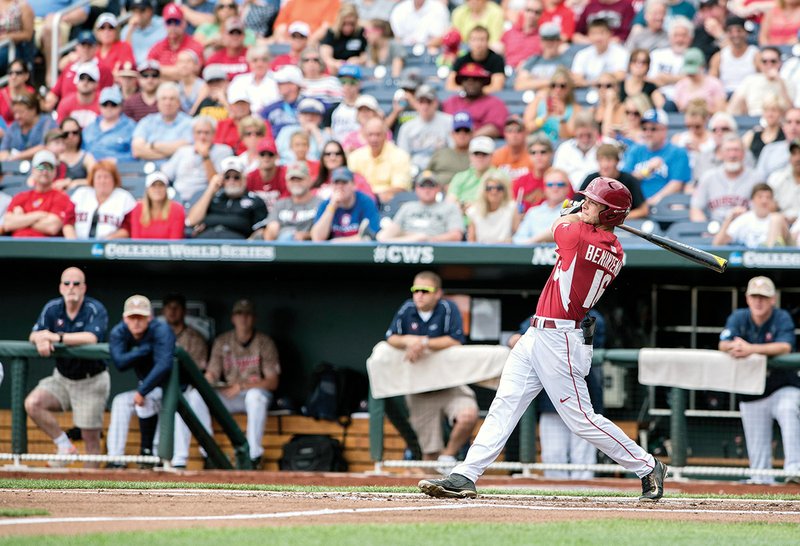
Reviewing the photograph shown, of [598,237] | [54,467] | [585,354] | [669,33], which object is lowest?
[54,467]

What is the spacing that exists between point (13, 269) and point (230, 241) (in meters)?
2.62

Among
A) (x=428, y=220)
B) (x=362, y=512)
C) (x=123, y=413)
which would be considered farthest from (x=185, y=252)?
(x=362, y=512)

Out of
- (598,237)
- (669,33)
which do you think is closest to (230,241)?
(598,237)

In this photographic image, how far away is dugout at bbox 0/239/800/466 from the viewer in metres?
10.6

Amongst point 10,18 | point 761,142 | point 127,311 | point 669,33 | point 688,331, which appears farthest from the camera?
point 10,18

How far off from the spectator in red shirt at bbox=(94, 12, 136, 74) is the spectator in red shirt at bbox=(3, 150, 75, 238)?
9.03 feet

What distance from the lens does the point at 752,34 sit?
14281mm

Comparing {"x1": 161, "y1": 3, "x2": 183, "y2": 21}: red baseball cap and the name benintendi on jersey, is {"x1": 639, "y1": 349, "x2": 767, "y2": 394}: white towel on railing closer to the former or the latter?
the name benintendi on jersey

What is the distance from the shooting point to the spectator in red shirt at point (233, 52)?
1446cm

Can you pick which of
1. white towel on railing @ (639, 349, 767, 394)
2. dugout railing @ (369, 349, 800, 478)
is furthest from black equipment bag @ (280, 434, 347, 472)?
white towel on railing @ (639, 349, 767, 394)

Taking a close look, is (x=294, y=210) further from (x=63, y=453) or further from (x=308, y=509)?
(x=308, y=509)

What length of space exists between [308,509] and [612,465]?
407 centimetres

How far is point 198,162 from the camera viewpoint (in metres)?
12.6

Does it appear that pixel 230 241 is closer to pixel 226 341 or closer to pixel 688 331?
pixel 226 341
